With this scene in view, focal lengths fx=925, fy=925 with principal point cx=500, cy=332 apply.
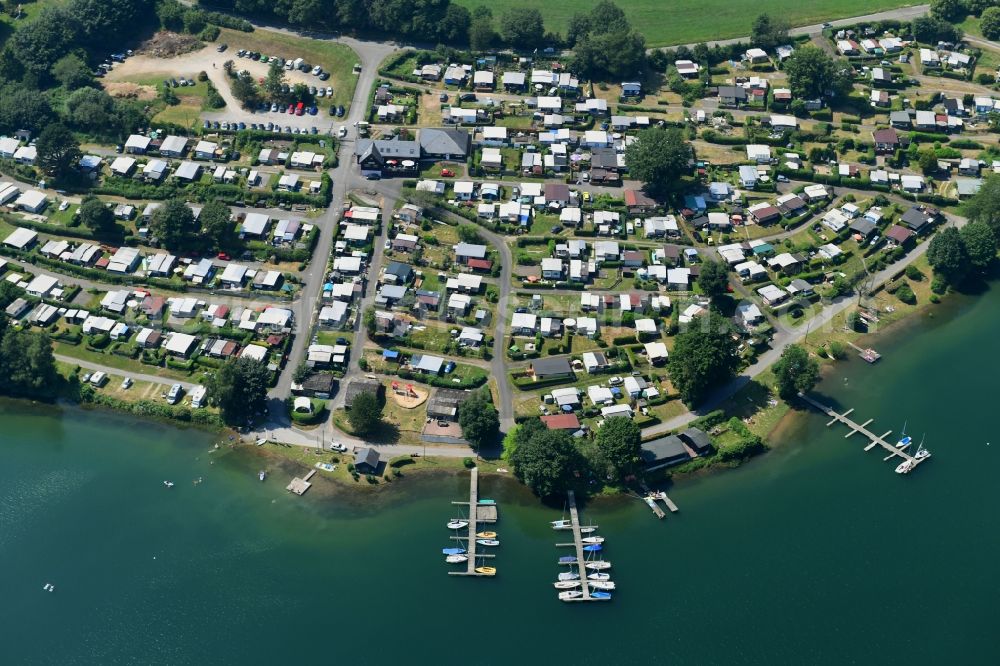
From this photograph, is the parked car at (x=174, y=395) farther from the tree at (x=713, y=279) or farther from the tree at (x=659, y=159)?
the tree at (x=659, y=159)

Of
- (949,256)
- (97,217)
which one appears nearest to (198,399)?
(97,217)

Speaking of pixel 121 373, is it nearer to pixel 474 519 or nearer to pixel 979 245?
pixel 474 519

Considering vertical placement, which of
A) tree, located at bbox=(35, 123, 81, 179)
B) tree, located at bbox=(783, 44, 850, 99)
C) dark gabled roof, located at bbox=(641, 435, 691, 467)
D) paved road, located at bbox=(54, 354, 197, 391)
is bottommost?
dark gabled roof, located at bbox=(641, 435, 691, 467)

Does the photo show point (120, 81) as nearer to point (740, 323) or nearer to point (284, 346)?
point (284, 346)

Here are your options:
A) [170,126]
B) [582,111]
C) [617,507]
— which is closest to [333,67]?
[170,126]

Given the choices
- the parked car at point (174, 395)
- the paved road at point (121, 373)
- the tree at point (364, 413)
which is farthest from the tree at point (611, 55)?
the parked car at point (174, 395)

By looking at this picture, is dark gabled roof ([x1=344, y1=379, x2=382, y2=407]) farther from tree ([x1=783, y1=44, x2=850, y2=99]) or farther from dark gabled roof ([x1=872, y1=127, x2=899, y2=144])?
dark gabled roof ([x1=872, y1=127, x2=899, y2=144])

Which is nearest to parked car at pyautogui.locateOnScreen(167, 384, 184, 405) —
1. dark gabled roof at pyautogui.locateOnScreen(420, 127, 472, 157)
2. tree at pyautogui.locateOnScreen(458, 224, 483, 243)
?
tree at pyautogui.locateOnScreen(458, 224, 483, 243)
